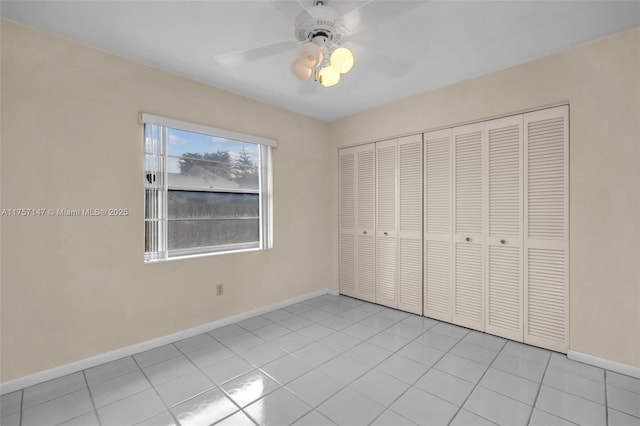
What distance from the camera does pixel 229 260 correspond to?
314 cm

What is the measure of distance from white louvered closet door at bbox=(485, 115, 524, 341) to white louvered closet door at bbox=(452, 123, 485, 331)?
7cm

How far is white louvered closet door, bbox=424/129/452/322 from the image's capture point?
310 centimetres

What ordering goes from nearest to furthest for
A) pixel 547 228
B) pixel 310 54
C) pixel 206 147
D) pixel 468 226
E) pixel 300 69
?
pixel 310 54 → pixel 300 69 → pixel 547 228 → pixel 468 226 → pixel 206 147

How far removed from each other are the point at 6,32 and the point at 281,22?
184cm

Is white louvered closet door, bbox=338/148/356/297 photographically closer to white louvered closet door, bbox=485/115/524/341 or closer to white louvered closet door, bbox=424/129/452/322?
white louvered closet door, bbox=424/129/452/322

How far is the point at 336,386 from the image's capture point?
203 centimetres

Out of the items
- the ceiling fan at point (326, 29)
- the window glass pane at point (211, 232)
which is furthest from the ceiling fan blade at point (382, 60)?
the window glass pane at point (211, 232)

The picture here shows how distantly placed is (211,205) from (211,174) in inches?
13.1

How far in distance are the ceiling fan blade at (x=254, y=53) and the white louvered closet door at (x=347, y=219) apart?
6.37ft

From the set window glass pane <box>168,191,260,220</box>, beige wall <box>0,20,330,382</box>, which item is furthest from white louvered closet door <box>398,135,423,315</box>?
beige wall <box>0,20,330,382</box>

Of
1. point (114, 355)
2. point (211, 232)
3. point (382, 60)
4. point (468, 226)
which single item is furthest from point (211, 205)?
point (468, 226)

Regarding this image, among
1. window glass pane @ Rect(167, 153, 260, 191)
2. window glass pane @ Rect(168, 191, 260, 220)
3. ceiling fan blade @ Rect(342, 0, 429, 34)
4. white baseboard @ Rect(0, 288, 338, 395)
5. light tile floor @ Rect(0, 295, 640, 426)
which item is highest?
ceiling fan blade @ Rect(342, 0, 429, 34)

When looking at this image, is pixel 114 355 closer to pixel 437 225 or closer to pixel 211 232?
pixel 211 232

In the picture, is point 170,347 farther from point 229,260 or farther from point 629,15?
point 629,15
